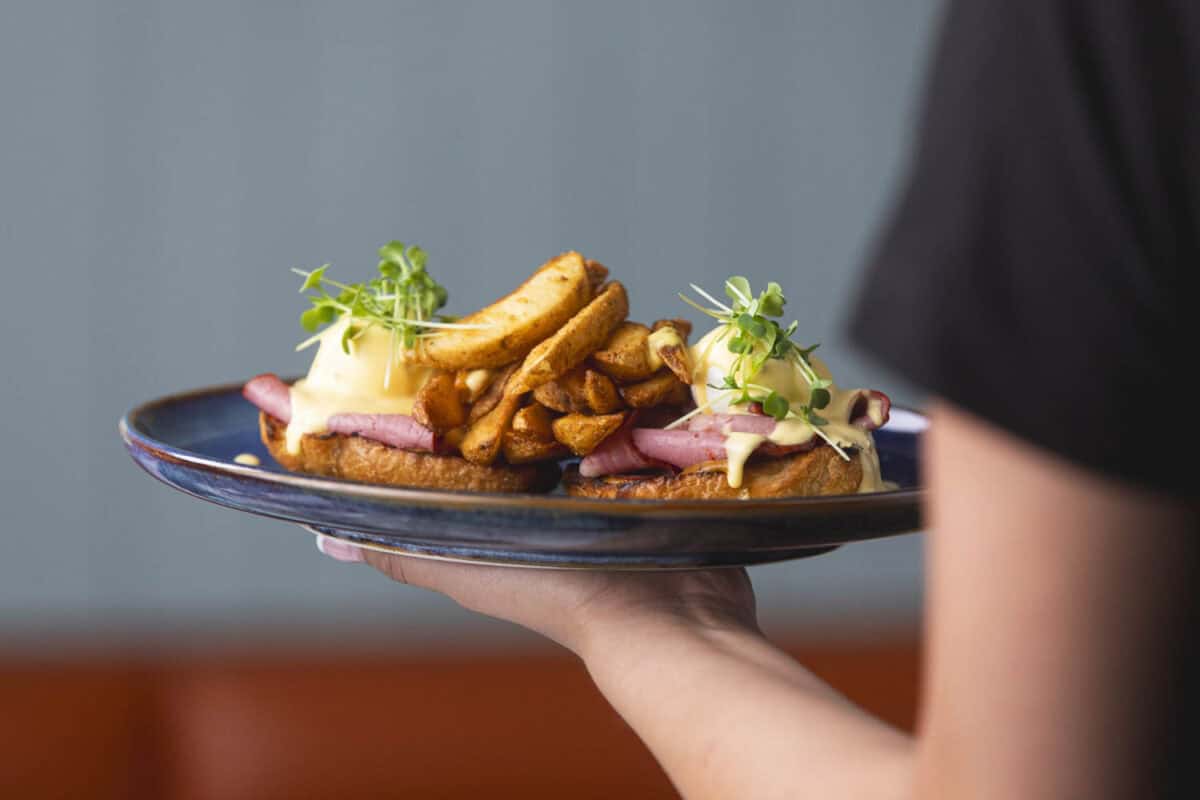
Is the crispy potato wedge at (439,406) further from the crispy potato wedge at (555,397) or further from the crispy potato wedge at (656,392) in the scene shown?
the crispy potato wedge at (656,392)

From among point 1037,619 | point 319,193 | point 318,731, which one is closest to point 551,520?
point 1037,619

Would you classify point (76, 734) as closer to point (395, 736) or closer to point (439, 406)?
point (395, 736)

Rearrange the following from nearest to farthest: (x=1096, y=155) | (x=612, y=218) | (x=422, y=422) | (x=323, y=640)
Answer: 1. (x=1096, y=155)
2. (x=422, y=422)
3. (x=323, y=640)
4. (x=612, y=218)

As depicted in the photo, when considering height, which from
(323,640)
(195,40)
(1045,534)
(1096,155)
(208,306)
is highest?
(195,40)

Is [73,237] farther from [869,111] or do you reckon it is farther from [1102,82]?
[1102,82]

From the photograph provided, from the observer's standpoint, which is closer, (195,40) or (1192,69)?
(1192,69)

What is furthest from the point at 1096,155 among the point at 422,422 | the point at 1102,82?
the point at 422,422

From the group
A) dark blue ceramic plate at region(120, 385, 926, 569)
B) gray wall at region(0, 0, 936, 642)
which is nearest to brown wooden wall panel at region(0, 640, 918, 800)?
gray wall at region(0, 0, 936, 642)

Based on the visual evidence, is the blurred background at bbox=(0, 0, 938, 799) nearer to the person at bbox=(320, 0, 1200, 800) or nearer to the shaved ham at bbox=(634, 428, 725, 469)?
the shaved ham at bbox=(634, 428, 725, 469)
